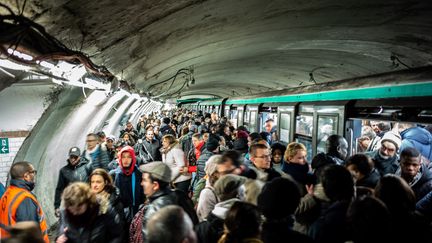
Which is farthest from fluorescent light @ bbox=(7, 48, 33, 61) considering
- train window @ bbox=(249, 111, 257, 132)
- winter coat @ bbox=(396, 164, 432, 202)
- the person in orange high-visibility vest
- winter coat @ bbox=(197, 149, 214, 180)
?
train window @ bbox=(249, 111, 257, 132)

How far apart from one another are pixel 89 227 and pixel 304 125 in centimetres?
574

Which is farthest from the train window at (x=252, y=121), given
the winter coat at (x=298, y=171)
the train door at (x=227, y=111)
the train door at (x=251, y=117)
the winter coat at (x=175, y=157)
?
the winter coat at (x=298, y=171)

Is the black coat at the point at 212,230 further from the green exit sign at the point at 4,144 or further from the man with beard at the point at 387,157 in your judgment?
the green exit sign at the point at 4,144

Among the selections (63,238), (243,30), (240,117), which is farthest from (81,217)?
(240,117)

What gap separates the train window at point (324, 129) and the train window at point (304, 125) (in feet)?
1.57

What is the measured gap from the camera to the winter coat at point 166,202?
2.73m

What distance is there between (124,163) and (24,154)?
2058 mm

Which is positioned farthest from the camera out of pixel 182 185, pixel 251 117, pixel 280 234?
pixel 251 117

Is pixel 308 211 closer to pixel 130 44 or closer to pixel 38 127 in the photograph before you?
pixel 130 44

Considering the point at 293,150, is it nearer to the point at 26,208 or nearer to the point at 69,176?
the point at 26,208

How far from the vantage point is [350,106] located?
18.7ft

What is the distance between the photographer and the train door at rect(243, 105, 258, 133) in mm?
11172

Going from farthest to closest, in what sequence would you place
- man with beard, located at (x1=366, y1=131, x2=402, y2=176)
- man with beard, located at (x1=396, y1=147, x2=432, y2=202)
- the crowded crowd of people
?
man with beard, located at (x1=366, y1=131, x2=402, y2=176) < man with beard, located at (x1=396, y1=147, x2=432, y2=202) < the crowded crowd of people

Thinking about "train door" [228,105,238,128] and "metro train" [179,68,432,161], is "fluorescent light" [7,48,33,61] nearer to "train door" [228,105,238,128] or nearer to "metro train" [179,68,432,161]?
"metro train" [179,68,432,161]
